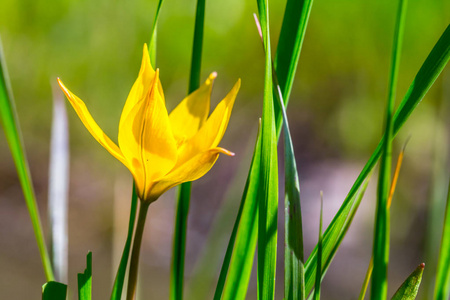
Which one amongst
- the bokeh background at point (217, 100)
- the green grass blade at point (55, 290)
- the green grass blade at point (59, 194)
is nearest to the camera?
the green grass blade at point (55, 290)

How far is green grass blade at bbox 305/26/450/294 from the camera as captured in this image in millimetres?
255

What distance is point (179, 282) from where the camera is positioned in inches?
11.6

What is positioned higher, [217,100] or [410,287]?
[217,100]

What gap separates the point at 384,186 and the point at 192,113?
0.12 meters

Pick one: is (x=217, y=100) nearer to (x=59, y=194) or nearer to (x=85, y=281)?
(x=59, y=194)

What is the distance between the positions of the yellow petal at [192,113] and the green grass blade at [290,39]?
42 millimetres

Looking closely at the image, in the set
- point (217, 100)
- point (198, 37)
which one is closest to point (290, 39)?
point (198, 37)

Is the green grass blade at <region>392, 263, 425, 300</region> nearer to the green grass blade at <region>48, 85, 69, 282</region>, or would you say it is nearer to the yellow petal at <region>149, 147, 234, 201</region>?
the yellow petal at <region>149, 147, 234, 201</region>

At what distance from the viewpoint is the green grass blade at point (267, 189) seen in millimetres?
257

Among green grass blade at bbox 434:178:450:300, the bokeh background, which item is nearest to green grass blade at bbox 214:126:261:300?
green grass blade at bbox 434:178:450:300

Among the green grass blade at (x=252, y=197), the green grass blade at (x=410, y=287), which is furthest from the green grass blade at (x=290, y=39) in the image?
the green grass blade at (x=410, y=287)

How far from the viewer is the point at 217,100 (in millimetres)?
1482

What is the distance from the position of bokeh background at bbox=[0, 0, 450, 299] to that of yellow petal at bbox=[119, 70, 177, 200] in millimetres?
1035

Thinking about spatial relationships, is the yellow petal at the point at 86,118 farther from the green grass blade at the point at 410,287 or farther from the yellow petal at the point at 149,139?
the green grass blade at the point at 410,287
